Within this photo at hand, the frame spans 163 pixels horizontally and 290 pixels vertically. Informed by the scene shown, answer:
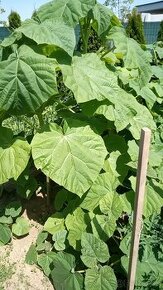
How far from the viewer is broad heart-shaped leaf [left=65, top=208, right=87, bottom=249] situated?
7.70 feet

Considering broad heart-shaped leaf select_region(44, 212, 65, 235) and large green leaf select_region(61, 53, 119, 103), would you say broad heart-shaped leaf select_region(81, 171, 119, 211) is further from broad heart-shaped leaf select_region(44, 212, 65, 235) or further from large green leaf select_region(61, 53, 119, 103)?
large green leaf select_region(61, 53, 119, 103)

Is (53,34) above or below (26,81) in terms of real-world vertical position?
above

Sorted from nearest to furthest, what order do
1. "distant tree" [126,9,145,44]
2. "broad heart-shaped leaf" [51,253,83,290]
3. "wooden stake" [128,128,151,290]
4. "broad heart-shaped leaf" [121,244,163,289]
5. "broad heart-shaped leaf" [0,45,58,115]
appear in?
"wooden stake" [128,128,151,290]
"broad heart-shaped leaf" [0,45,58,115]
"broad heart-shaped leaf" [121,244,163,289]
"broad heart-shaped leaf" [51,253,83,290]
"distant tree" [126,9,145,44]

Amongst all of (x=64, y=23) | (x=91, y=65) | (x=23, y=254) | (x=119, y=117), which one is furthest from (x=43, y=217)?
(x=64, y=23)

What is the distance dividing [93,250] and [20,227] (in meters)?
0.65

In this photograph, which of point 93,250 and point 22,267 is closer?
point 93,250

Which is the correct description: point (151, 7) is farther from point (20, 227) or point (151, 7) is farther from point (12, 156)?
point (12, 156)

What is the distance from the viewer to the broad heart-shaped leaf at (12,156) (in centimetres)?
219

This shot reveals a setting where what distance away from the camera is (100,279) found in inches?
83.7

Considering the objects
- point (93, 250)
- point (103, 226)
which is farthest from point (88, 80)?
point (93, 250)

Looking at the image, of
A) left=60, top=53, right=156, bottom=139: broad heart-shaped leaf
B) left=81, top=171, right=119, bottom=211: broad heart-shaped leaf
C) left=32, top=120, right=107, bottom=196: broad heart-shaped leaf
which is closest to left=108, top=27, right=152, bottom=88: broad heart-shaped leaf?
left=60, top=53, right=156, bottom=139: broad heart-shaped leaf

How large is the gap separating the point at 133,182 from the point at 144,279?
1.86ft

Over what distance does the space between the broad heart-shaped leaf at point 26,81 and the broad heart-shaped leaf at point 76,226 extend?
0.80 metres

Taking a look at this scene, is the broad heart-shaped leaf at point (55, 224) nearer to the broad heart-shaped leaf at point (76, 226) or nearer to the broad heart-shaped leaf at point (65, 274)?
the broad heart-shaped leaf at point (76, 226)
